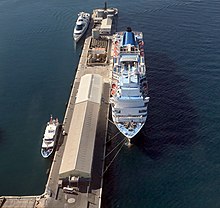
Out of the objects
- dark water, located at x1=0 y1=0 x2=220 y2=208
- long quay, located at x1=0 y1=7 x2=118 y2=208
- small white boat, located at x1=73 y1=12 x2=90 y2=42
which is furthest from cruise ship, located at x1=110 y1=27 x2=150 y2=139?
small white boat, located at x1=73 y1=12 x2=90 y2=42

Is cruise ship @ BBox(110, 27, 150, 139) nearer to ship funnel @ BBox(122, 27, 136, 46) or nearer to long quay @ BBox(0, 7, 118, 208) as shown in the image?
long quay @ BBox(0, 7, 118, 208)

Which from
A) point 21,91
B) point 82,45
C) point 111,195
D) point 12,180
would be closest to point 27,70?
point 21,91

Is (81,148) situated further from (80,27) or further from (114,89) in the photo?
(80,27)

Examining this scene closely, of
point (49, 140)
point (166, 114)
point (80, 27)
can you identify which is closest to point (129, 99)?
point (166, 114)

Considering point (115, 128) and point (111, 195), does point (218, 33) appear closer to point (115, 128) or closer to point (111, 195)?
point (115, 128)

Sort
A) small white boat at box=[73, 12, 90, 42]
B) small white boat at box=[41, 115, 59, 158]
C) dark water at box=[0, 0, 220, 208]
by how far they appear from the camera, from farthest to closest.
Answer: small white boat at box=[73, 12, 90, 42], small white boat at box=[41, 115, 59, 158], dark water at box=[0, 0, 220, 208]

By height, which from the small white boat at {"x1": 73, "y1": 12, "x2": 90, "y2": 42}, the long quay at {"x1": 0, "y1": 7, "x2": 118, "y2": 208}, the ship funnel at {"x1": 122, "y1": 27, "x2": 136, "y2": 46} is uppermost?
the small white boat at {"x1": 73, "y1": 12, "x2": 90, "y2": 42}
